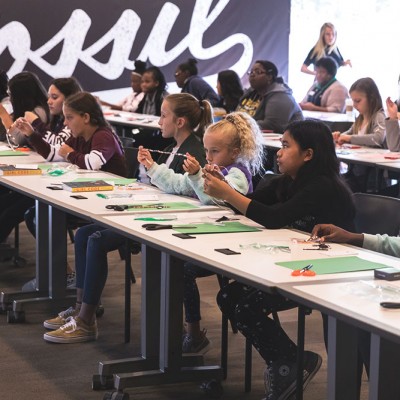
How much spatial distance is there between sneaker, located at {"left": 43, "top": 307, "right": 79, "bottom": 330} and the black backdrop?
6639 millimetres

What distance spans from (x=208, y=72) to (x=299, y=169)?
8186 millimetres

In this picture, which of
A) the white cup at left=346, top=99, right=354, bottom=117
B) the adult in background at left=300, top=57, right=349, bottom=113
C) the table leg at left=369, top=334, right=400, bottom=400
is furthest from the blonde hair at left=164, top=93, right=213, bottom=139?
the adult in background at left=300, top=57, right=349, bottom=113

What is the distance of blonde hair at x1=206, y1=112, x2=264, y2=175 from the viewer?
3764 millimetres

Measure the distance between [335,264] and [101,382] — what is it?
1.17 metres

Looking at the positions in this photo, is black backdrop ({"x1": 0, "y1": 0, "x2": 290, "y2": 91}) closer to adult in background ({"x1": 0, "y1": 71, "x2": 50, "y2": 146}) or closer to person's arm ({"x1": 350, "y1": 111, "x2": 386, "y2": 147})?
adult in background ({"x1": 0, "y1": 71, "x2": 50, "y2": 146})

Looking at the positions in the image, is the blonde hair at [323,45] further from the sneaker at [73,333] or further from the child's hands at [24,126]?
the sneaker at [73,333]

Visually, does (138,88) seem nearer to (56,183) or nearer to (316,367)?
(56,183)

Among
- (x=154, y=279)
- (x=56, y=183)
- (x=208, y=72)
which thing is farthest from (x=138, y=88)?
(x=154, y=279)

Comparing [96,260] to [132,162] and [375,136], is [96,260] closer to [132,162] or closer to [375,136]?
[132,162]

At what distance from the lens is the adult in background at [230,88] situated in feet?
26.9

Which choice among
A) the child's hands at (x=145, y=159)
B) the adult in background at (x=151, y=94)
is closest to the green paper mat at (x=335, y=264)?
A: the child's hands at (x=145, y=159)

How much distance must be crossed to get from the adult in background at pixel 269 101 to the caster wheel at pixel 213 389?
154 inches

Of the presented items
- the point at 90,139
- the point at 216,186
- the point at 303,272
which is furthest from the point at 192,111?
the point at 303,272

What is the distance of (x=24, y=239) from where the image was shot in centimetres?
616
